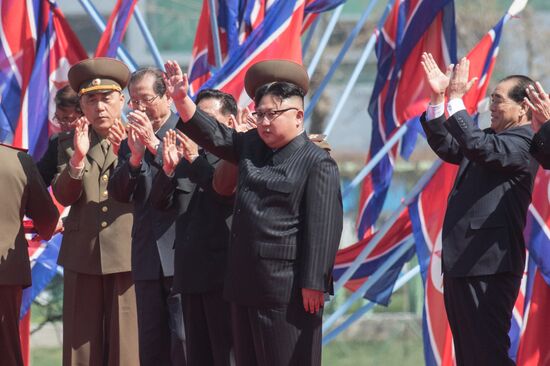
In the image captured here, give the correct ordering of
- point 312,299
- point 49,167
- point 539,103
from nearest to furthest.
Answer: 1. point 312,299
2. point 539,103
3. point 49,167

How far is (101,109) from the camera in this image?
6.96m

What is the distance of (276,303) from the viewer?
565cm

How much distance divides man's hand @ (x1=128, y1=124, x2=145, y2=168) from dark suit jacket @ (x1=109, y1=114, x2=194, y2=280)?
1.7 inches

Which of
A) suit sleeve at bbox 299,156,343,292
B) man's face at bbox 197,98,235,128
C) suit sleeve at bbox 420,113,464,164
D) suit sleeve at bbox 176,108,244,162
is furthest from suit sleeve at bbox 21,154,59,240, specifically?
suit sleeve at bbox 420,113,464,164

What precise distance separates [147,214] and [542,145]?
216 cm

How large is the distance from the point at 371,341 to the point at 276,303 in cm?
952

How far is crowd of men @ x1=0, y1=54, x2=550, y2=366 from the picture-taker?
5.68 meters

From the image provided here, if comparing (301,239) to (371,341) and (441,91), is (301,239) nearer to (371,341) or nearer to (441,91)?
(441,91)

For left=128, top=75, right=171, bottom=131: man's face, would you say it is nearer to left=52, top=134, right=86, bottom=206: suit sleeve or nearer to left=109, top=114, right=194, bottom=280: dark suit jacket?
left=109, top=114, right=194, bottom=280: dark suit jacket

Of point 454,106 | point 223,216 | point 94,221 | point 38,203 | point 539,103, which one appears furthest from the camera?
point 94,221

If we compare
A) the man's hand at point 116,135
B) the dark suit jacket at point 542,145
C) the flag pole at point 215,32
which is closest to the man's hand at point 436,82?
the dark suit jacket at point 542,145

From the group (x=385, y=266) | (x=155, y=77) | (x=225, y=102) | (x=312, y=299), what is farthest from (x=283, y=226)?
(x=385, y=266)

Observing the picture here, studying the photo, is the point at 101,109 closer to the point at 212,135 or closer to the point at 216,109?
the point at 216,109

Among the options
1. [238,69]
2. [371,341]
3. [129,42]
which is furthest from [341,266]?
[129,42]
